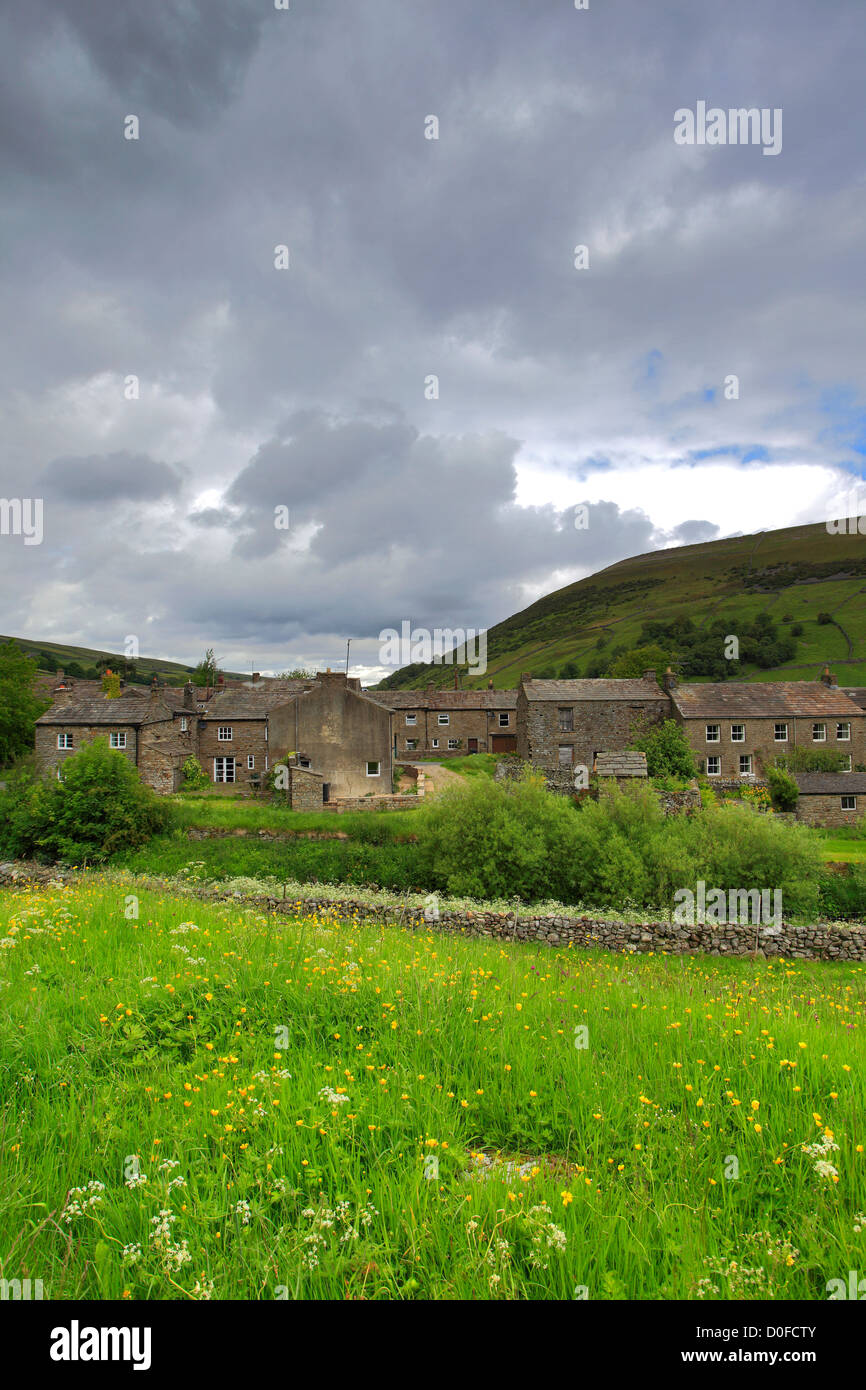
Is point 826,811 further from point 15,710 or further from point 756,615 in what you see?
point 756,615

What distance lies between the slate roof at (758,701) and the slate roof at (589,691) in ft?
7.73

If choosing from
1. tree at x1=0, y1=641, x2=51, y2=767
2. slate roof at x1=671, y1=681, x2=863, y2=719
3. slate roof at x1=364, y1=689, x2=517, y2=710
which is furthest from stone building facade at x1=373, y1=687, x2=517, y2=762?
tree at x1=0, y1=641, x2=51, y2=767

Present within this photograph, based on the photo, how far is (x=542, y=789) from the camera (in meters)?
27.2

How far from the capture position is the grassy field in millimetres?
3301

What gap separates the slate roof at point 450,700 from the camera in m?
66.1

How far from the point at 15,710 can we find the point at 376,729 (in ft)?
105

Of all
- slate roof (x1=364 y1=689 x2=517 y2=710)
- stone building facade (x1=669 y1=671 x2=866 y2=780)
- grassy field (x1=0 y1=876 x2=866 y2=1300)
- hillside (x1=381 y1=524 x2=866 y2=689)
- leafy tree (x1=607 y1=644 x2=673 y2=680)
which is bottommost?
grassy field (x1=0 y1=876 x2=866 y2=1300)

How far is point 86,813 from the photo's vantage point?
33.2 m

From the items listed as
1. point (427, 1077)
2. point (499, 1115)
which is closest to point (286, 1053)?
point (427, 1077)

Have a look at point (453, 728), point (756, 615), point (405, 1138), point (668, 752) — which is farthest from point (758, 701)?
point (756, 615)

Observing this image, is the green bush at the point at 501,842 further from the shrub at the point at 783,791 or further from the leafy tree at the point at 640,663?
the leafy tree at the point at 640,663

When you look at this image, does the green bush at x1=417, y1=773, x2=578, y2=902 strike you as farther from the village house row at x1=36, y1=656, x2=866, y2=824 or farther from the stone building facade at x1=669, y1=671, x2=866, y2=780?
the stone building facade at x1=669, y1=671, x2=866, y2=780

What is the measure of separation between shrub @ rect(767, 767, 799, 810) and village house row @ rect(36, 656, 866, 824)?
0.83 m
